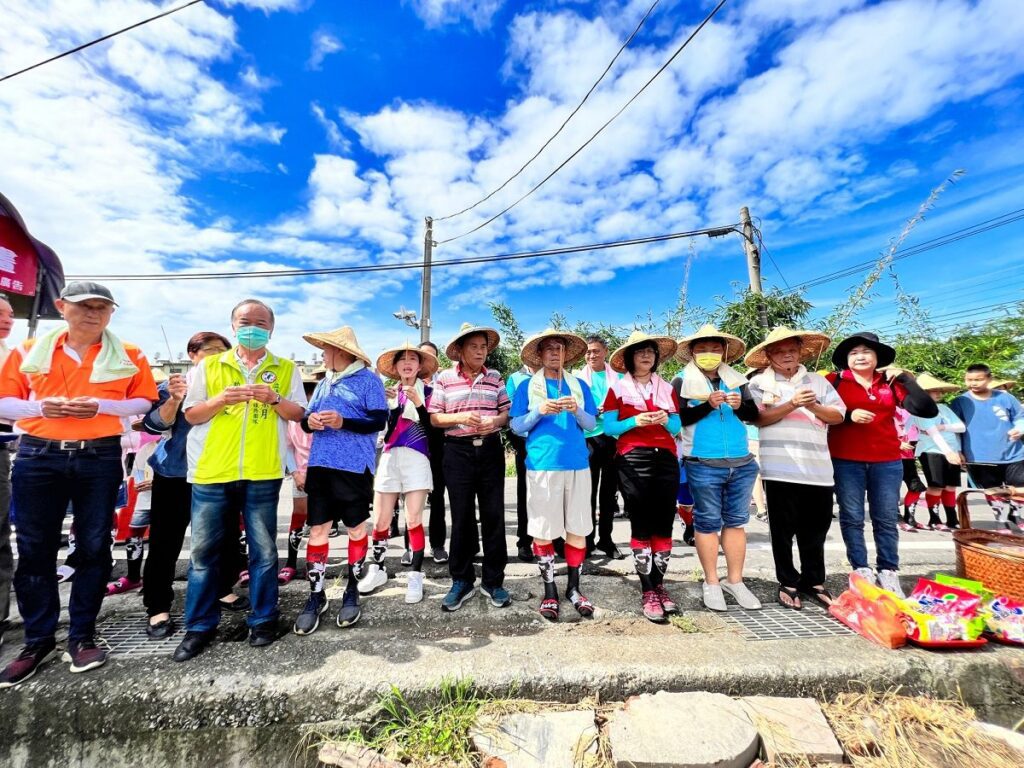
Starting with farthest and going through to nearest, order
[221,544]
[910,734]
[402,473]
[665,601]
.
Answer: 1. [402,473]
2. [665,601]
3. [221,544]
4. [910,734]

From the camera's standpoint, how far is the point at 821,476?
322 centimetres

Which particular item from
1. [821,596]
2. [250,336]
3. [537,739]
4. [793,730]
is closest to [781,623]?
[821,596]

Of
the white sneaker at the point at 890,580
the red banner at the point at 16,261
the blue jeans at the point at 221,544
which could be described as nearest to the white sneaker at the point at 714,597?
the white sneaker at the point at 890,580

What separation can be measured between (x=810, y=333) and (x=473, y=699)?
3481mm

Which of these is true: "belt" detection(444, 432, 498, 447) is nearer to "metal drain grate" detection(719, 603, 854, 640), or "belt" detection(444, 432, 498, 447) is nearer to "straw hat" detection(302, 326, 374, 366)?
"straw hat" detection(302, 326, 374, 366)

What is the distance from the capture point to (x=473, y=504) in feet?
11.1

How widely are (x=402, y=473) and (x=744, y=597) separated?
9.28 ft

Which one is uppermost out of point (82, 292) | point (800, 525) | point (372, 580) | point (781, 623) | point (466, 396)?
point (82, 292)

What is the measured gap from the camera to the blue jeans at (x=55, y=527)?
95.9 inches

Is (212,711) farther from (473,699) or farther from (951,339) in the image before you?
(951,339)

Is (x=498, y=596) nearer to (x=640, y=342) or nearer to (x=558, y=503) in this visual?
(x=558, y=503)

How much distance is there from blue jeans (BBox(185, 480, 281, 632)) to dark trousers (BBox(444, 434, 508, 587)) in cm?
120

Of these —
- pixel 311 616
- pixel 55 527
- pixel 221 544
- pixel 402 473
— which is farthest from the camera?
pixel 402 473

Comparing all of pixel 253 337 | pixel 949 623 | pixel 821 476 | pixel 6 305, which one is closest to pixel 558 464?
pixel 821 476
